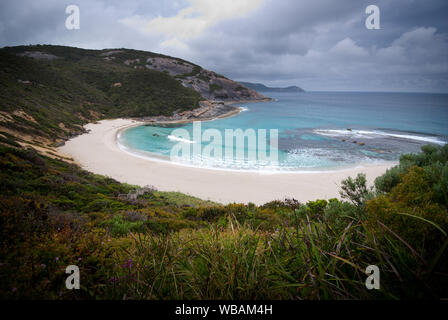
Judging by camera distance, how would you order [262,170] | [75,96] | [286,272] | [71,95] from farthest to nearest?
[75,96] → [71,95] → [262,170] → [286,272]

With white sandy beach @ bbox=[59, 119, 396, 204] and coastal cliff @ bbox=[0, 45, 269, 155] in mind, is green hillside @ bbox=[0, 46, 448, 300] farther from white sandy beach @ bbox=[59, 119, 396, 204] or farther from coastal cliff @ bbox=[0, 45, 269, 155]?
coastal cliff @ bbox=[0, 45, 269, 155]

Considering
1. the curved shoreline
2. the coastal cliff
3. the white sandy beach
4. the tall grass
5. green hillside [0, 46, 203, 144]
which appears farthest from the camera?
green hillside [0, 46, 203, 144]

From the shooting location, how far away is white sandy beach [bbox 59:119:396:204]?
15.1m

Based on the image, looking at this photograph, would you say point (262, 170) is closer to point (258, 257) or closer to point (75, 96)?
point (258, 257)

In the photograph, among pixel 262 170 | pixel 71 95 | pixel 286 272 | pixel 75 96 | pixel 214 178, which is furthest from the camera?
pixel 75 96

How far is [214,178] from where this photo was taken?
17938 mm

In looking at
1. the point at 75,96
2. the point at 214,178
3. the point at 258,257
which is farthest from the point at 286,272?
the point at 75,96

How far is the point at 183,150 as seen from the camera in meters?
27.0

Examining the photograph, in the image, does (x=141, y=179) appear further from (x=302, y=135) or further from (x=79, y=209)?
(x=302, y=135)

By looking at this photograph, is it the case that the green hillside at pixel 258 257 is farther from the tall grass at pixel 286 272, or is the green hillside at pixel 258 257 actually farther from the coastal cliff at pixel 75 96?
the coastal cliff at pixel 75 96

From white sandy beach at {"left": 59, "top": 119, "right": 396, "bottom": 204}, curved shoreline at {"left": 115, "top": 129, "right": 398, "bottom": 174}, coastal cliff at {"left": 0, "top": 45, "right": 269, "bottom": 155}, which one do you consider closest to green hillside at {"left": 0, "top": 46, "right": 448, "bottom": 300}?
white sandy beach at {"left": 59, "top": 119, "right": 396, "bottom": 204}

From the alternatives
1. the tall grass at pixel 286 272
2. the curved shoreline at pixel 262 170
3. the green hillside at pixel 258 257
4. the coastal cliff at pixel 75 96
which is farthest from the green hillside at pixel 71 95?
the tall grass at pixel 286 272

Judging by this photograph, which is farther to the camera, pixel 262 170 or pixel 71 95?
pixel 71 95
